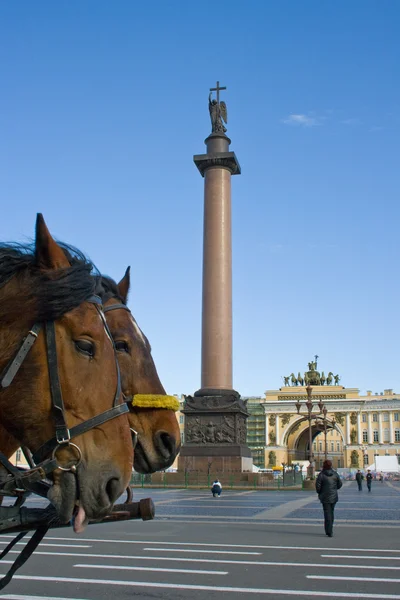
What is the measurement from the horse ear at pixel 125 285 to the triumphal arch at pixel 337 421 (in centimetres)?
10763

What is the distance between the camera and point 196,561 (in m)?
9.99

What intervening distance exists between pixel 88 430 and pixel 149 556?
9.02 m

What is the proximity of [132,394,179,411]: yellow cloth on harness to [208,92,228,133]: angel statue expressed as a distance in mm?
38258

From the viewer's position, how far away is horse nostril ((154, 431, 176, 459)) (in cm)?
288

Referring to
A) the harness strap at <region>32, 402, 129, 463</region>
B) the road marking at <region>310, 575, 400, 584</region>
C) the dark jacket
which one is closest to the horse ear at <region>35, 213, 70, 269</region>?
the harness strap at <region>32, 402, 129, 463</region>

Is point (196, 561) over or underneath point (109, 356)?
underneath

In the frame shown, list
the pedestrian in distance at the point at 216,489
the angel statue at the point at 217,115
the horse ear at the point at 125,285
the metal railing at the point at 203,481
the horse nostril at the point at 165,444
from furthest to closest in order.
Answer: the angel statue at the point at 217,115, the metal railing at the point at 203,481, the pedestrian in distance at the point at 216,489, the horse ear at the point at 125,285, the horse nostril at the point at 165,444

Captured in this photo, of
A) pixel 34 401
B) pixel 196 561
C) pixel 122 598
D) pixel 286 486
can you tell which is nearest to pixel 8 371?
pixel 34 401

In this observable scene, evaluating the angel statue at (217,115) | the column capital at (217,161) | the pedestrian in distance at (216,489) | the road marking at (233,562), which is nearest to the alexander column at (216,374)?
the column capital at (217,161)

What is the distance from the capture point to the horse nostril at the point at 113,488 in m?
2.27

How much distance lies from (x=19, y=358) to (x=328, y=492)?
13.7 metres

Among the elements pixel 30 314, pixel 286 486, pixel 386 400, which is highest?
pixel 386 400

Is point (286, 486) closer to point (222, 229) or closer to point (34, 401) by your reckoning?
point (222, 229)

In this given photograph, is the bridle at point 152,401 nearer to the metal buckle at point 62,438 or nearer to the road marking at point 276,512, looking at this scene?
the metal buckle at point 62,438
